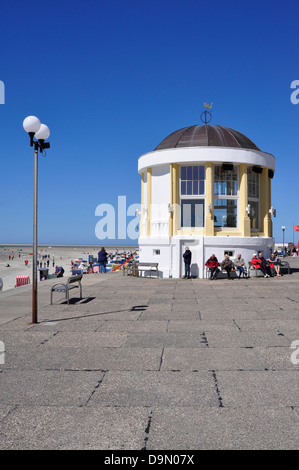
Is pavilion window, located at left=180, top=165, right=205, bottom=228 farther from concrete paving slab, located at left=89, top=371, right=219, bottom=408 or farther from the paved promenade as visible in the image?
concrete paving slab, located at left=89, top=371, right=219, bottom=408

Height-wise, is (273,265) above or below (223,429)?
above

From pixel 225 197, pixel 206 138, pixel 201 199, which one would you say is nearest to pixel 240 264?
pixel 225 197

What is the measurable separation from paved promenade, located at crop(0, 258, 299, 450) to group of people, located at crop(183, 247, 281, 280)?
8.36m

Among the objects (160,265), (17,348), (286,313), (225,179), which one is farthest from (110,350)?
(225,179)

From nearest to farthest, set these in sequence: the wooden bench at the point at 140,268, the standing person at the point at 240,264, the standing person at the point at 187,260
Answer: the standing person at the point at 187,260
the standing person at the point at 240,264
the wooden bench at the point at 140,268

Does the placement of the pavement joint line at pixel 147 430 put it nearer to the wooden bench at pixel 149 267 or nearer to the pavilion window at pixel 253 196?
the wooden bench at pixel 149 267

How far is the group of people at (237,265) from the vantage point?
2002 cm

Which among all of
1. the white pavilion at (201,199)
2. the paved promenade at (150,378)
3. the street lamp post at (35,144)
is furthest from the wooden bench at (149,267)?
the street lamp post at (35,144)

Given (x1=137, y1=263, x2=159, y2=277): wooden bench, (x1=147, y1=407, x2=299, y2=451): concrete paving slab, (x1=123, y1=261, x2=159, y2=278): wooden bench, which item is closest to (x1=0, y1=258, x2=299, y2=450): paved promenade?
(x1=147, y1=407, x2=299, y2=451): concrete paving slab

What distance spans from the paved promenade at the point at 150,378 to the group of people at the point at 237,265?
8357 millimetres

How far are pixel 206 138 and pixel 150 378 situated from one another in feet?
58.7

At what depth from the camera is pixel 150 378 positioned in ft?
19.1
